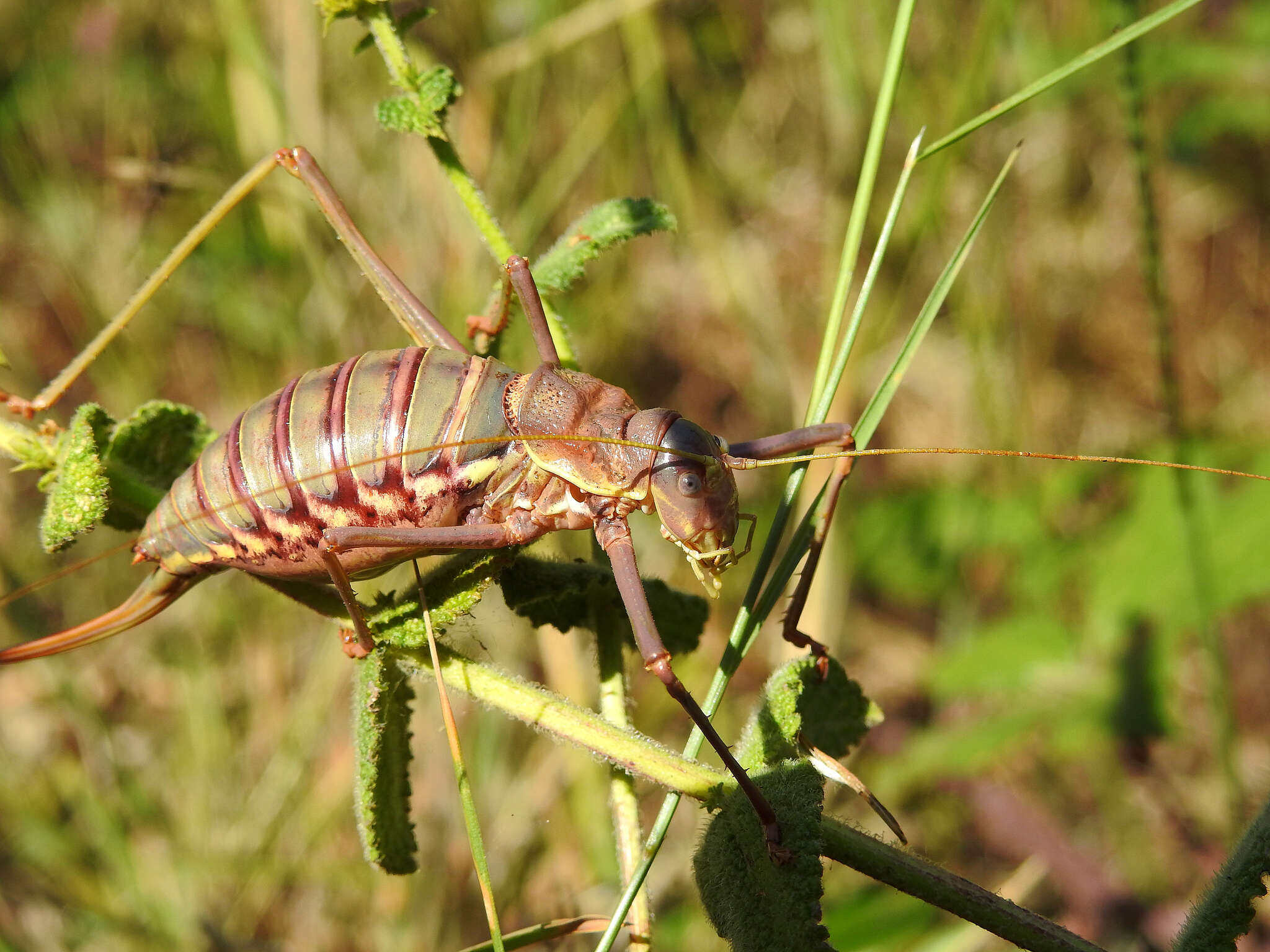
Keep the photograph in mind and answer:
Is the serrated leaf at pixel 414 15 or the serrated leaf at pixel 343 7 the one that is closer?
the serrated leaf at pixel 343 7

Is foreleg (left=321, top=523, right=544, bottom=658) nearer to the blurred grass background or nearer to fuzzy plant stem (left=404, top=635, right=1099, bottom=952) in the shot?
fuzzy plant stem (left=404, top=635, right=1099, bottom=952)

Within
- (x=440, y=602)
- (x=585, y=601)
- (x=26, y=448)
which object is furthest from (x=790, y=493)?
(x=26, y=448)

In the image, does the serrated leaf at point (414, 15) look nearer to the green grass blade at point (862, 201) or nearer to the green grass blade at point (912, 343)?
the green grass blade at point (862, 201)

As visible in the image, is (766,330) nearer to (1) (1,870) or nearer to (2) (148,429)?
(2) (148,429)

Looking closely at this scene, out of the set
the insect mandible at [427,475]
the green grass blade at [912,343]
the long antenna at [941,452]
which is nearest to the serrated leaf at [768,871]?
the insect mandible at [427,475]

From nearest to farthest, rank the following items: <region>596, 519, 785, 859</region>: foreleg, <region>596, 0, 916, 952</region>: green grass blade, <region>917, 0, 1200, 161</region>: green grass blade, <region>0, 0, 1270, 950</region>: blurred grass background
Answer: <region>596, 519, 785, 859</region>: foreleg → <region>596, 0, 916, 952</region>: green grass blade → <region>917, 0, 1200, 161</region>: green grass blade → <region>0, 0, 1270, 950</region>: blurred grass background

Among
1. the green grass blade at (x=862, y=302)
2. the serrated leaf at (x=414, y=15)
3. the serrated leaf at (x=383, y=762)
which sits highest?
the serrated leaf at (x=414, y=15)

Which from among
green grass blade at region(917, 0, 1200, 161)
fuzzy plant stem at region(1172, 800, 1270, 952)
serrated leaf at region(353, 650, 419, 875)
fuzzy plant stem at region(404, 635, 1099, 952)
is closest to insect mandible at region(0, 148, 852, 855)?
serrated leaf at region(353, 650, 419, 875)
